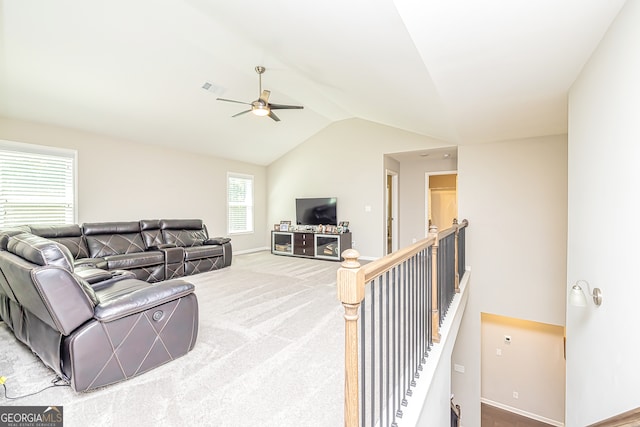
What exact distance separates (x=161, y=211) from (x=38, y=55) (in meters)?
3.11

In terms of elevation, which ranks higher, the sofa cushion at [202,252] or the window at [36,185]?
the window at [36,185]

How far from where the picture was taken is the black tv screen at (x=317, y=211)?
677 cm

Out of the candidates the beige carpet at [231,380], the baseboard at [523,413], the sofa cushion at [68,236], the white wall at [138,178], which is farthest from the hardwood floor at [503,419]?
the sofa cushion at [68,236]

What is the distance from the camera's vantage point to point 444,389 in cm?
233

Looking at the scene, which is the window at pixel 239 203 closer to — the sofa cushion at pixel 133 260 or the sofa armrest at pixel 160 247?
the sofa armrest at pixel 160 247

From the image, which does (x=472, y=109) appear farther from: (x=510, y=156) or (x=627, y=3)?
(x=510, y=156)

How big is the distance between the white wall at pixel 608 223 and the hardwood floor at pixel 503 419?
3322 mm

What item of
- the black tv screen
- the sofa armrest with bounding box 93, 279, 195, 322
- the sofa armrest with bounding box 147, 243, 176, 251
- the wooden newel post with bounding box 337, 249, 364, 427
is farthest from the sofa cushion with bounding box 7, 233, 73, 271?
the black tv screen

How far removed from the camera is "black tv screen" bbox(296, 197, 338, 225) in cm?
677

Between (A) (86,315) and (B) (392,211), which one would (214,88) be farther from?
(B) (392,211)

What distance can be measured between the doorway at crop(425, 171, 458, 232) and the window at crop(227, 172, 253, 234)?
475cm

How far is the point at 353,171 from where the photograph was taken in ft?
21.8

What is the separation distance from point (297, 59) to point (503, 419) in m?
6.68

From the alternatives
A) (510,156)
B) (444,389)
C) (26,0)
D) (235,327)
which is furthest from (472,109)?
(26,0)
